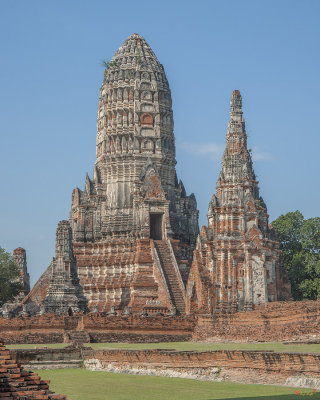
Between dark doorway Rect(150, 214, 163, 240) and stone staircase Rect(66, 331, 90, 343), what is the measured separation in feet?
54.9

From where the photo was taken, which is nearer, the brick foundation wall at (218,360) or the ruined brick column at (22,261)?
the brick foundation wall at (218,360)

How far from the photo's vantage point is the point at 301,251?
168 ft

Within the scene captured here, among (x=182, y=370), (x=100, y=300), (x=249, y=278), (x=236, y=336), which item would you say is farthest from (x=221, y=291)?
(x=182, y=370)

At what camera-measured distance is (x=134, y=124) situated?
54.5 meters

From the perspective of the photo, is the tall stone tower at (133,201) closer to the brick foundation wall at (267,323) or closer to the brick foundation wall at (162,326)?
the brick foundation wall at (162,326)

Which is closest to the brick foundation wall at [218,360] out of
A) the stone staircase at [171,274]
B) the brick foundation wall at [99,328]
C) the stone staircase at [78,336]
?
the stone staircase at [78,336]

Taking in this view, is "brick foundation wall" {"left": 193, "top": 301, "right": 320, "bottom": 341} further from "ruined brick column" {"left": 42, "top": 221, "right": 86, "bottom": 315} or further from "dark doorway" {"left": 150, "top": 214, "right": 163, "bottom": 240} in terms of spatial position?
"dark doorway" {"left": 150, "top": 214, "right": 163, "bottom": 240}

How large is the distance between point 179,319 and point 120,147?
1689 centimetres

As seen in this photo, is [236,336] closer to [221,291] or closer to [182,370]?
[221,291]

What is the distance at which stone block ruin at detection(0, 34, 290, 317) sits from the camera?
42625mm

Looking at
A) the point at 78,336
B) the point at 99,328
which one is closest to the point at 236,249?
the point at 99,328

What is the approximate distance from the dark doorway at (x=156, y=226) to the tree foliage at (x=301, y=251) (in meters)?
7.30

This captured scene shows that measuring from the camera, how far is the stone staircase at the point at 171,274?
153 ft

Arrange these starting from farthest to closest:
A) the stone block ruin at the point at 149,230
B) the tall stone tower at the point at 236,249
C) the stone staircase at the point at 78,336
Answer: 1. the stone block ruin at the point at 149,230
2. the tall stone tower at the point at 236,249
3. the stone staircase at the point at 78,336
